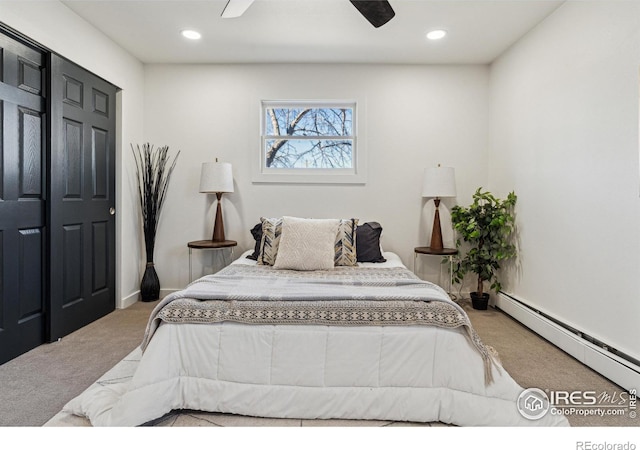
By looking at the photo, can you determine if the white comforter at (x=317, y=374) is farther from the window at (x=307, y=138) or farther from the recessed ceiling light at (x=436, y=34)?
the recessed ceiling light at (x=436, y=34)

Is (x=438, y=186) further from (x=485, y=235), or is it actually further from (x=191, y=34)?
(x=191, y=34)

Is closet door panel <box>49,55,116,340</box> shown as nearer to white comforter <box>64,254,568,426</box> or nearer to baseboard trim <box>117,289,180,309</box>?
baseboard trim <box>117,289,180,309</box>

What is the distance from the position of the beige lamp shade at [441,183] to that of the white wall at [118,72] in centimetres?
297

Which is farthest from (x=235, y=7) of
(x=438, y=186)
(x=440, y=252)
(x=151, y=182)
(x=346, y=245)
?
(x=440, y=252)

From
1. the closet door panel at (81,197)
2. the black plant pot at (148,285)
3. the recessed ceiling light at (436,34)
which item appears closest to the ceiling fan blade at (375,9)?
the recessed ceiling light at (436,34)

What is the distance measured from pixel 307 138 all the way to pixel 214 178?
1.10 m

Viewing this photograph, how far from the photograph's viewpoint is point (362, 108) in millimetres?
3910

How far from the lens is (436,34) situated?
126 inches

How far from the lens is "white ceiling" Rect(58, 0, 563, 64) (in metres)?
2.77

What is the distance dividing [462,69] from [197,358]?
Answer: 12.2 feet

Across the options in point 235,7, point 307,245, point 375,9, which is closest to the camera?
point 375,9

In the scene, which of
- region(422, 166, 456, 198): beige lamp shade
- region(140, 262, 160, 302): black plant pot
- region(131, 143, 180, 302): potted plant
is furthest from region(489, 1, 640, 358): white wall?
region(140, 262, 160, 302): black plant pot

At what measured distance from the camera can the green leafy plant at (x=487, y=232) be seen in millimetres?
3396
